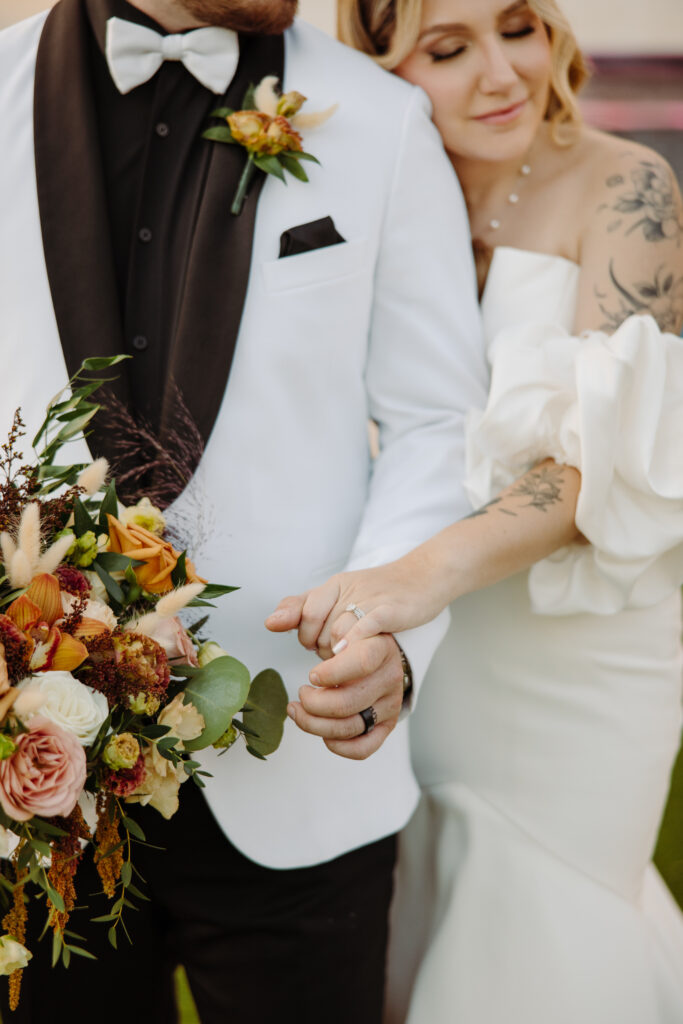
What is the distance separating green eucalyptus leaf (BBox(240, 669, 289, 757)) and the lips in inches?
46.5

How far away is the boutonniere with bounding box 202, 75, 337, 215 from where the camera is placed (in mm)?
1528

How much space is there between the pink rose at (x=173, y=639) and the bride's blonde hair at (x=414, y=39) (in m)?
1.25

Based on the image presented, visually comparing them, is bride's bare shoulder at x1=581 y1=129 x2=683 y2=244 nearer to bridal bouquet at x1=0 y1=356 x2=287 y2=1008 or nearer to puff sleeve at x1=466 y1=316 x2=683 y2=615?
puff sleeve at x1=466 y1=316 x2=683 y2=615

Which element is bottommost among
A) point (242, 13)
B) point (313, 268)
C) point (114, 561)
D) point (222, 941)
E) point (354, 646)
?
point (222, 941)

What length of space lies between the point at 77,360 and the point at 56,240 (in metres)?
0.20

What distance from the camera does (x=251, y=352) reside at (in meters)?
1.56

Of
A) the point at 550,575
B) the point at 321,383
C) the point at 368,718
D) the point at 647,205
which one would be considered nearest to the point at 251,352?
the point at 321,383

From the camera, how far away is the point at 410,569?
1474 millimetres

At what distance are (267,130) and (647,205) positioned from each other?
0.79 m

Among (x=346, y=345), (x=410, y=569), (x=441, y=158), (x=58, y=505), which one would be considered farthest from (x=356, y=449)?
(x=58, y=505)

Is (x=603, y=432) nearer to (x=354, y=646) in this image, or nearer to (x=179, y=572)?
(x=354, y=646)

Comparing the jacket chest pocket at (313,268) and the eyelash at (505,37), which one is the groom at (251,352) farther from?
the eyelash at (505,37)

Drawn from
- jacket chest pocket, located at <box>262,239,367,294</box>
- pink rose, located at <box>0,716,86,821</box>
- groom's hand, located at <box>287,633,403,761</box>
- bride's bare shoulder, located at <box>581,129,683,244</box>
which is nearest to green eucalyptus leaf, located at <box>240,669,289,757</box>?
groom's hand, located at <box>287,633,403,761</box>

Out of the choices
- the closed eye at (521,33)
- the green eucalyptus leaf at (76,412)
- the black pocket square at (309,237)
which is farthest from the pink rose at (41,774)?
the closed eye at (521,33)
